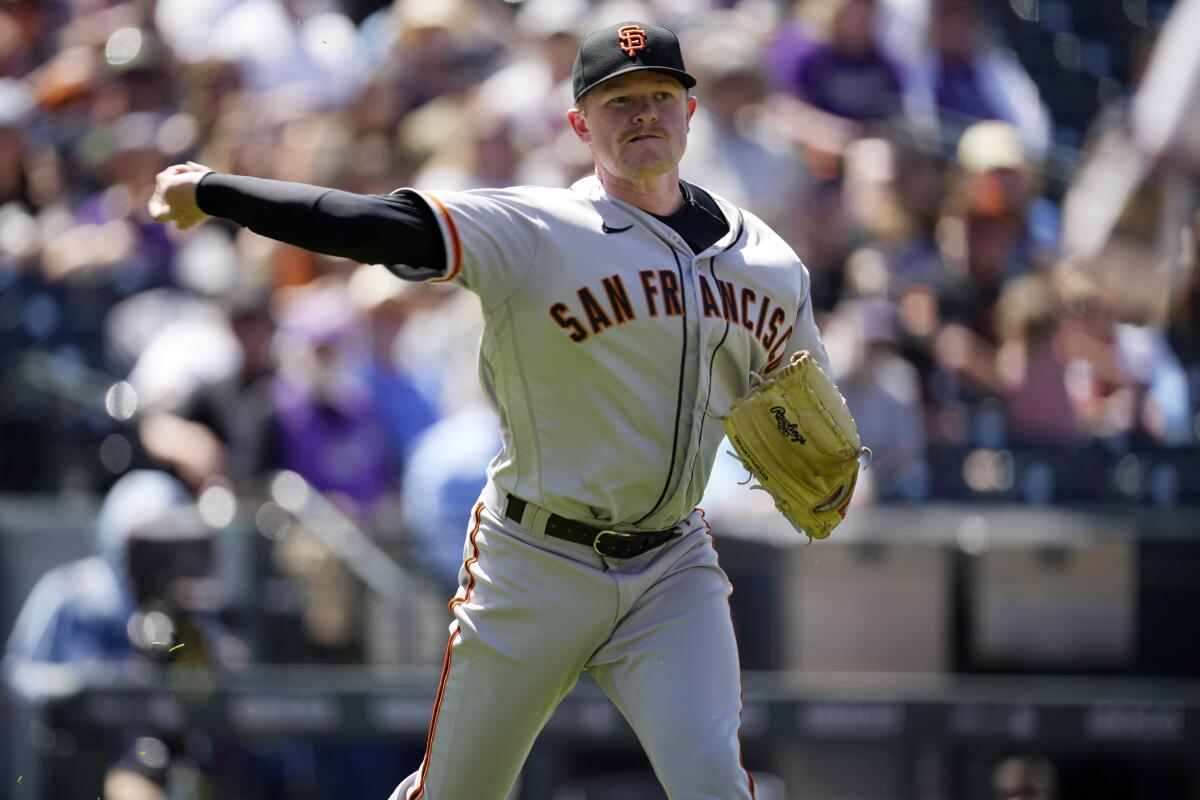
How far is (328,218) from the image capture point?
3.50 meters

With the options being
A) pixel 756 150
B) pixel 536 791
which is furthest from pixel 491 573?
pixel 756 150

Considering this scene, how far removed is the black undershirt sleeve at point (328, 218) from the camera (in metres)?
3.49

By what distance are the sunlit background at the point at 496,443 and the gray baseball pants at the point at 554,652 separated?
2.83m

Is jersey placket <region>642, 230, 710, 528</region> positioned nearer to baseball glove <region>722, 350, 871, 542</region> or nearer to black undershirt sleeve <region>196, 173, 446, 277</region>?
baseball glove <region>722, 350, 871, 542</region>

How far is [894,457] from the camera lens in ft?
23.5

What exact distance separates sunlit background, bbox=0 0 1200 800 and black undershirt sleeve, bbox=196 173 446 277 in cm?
327

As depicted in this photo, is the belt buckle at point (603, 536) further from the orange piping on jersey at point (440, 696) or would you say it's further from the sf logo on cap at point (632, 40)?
the sf logo on cap at point (632, 40)

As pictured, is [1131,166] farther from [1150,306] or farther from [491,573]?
[491,573]

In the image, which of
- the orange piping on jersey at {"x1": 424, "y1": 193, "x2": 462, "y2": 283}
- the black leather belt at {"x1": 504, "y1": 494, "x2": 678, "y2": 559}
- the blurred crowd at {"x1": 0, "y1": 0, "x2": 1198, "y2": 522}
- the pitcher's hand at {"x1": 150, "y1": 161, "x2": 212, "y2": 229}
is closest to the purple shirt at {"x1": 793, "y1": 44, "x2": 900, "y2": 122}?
the blurred crowd at {"x1": 0, "y1": 0, "x2": 1198, "y2": 522}

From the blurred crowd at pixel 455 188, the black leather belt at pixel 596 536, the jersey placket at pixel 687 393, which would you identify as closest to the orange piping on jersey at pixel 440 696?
the black leather belt at pixel 596 536

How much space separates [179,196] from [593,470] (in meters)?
1.00

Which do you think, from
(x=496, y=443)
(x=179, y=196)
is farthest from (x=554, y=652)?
(x=496, y=443)

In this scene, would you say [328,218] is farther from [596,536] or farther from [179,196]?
[596,536]

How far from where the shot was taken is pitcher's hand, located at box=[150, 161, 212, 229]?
3570 mm
